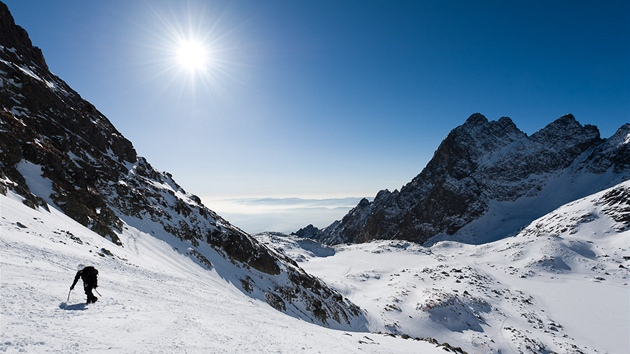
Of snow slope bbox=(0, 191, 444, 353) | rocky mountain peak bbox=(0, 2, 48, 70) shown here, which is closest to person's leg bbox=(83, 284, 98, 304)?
snow slope bbox=(0, 191, 444, 353)

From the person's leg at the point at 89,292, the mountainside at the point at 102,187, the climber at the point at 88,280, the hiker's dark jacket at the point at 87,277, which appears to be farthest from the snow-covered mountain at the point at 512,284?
the hiker's dark jacket at the point at 87,277

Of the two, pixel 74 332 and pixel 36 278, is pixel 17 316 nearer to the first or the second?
pixel 74 332

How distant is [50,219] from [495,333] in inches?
2221

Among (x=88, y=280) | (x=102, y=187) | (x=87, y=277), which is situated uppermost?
(x=102, y=187)

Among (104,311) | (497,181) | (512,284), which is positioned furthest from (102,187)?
(497,181)

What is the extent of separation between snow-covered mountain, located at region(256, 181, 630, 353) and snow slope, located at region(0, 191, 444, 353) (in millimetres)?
29614

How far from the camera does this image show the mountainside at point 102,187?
30734mm

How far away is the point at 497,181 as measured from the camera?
165000mm

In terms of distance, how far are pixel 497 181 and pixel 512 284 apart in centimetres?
11266

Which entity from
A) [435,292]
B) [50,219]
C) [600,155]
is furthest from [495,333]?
[600,155]

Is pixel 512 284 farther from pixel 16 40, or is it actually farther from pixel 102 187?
pixel 16 40

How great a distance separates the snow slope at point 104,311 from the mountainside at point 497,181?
145642 mm

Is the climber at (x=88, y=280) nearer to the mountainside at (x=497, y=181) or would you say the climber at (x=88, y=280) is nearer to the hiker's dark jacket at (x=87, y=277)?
the hiker's dark jacket at (x=87, y=277)

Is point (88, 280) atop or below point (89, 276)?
below
